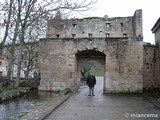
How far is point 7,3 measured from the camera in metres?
17.9

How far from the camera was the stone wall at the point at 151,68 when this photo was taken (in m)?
24.6

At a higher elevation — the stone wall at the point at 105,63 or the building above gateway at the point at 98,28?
the building above gateway at the point at 98,28

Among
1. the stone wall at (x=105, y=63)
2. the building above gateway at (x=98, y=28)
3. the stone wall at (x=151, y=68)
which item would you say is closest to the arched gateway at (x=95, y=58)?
the stone wall at (x=105, y=63)

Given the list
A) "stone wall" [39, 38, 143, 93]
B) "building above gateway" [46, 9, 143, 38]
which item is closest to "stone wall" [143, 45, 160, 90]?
"stone wall" [39, 38, 143, 93]

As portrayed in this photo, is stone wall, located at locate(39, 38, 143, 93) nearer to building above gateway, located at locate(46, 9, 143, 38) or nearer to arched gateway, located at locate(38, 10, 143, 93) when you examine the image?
arched gateway, located at locate(38, 10, 143, 93)

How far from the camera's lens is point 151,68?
24812 mm

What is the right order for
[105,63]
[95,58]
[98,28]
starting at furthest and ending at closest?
[98,28], [95,58], [105,63]

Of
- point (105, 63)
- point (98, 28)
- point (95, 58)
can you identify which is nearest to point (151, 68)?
point (105, 63)

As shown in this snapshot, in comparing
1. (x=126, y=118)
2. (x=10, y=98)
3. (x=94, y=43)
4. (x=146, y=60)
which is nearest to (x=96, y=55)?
(x=94, y=43)

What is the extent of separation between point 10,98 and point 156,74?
13.2 m

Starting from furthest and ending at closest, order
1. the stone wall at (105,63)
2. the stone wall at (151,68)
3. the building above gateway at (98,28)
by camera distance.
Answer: the building above gateway at (98,28) < the stone wall at (151,68) < the stone wall at (105,63)

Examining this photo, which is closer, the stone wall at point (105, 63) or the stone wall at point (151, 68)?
the stone wall at point (105, 63)

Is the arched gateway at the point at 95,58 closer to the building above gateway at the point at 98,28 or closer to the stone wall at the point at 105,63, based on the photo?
the stone wall at the point at 105,63

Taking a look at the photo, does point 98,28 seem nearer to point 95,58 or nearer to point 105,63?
point 95,58
